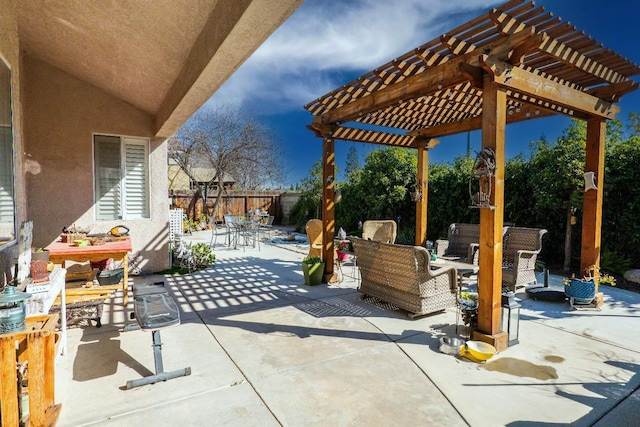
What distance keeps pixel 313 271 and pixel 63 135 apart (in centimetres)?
437

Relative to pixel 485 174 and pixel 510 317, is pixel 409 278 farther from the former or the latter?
pixel 485 174

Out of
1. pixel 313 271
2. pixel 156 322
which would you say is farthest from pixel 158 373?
pixel 313 271

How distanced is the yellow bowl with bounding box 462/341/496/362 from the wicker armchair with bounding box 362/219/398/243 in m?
3.97

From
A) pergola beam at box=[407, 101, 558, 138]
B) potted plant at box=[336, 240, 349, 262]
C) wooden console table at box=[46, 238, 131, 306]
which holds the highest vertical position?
pergola beam at box=[407, 101, 558, 138]

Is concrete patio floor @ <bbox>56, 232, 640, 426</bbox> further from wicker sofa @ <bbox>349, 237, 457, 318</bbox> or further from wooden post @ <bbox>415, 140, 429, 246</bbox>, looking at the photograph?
wooden post @ <bbox>415, 140, 429, 246</bbox>

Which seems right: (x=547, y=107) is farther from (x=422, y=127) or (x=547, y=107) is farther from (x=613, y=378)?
(x=613, y=378)

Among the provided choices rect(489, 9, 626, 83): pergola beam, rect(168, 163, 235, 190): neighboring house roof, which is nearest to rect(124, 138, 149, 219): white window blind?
rect(489, 9, 626, 83): pergola beam

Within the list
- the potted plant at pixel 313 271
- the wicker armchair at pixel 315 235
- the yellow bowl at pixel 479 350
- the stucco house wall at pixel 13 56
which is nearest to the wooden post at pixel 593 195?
the yellow bowl at pixel 479 350

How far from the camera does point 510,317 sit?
10.5 ft

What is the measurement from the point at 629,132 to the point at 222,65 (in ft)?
28.6

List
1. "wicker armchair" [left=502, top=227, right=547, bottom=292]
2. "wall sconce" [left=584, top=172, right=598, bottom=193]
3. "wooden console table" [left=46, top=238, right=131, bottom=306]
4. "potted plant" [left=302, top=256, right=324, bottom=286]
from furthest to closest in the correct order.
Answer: "potted plant" [left=302, top=256, right=324, bottom=286], "wicker armchair" [left=502, top=227, right=547, bottom=292], "wall sconce" [left=584, top=172, right=598, bottom=193], "wooden console table" [left=46, top=238, right=131, bottom=306]

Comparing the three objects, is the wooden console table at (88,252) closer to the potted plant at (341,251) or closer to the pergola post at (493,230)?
the potted plant at (341,251)

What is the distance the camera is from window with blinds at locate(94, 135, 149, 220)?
5652mm

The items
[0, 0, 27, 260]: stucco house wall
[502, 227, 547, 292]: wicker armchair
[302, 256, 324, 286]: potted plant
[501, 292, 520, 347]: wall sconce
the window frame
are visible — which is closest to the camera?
[0, 0, 27, 260]: stucco house wall
